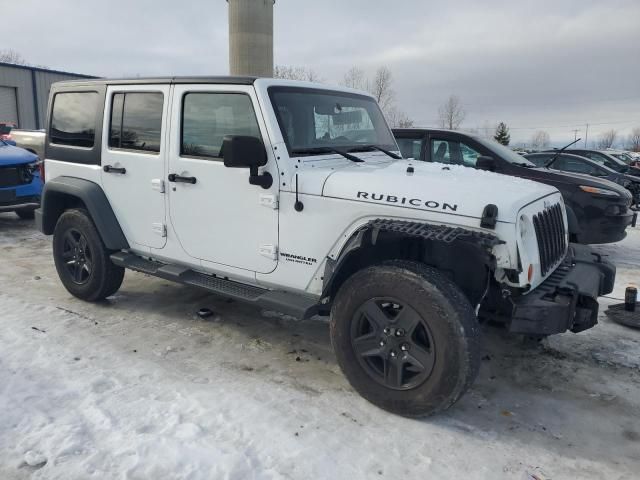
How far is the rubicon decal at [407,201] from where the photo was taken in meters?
2.92

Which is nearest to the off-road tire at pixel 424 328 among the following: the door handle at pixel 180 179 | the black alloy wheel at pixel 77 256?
the door handle at pixel 180 179

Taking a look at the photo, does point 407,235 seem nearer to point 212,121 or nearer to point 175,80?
point 212,121

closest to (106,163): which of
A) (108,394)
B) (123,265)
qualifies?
(123,265)

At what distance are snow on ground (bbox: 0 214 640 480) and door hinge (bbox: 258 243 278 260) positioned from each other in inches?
32.8

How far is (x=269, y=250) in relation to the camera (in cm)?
364

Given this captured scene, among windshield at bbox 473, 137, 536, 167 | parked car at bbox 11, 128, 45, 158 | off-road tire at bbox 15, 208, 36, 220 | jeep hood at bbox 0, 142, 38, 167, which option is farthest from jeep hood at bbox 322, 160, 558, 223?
parked car at bbox 11, 128, 45, 158

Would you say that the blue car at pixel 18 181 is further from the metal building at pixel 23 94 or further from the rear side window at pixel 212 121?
the metal building at pixel 23 94

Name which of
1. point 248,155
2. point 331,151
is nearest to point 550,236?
point 331,151

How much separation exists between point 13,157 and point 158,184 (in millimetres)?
5612

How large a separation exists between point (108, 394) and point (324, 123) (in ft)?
7.96

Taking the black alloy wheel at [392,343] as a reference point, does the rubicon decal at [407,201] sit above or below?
above

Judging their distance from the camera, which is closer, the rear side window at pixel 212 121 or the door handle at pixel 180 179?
the rear side window at pixel 212 121

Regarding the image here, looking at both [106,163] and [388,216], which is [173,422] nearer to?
[388,216]

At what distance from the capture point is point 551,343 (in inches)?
168
